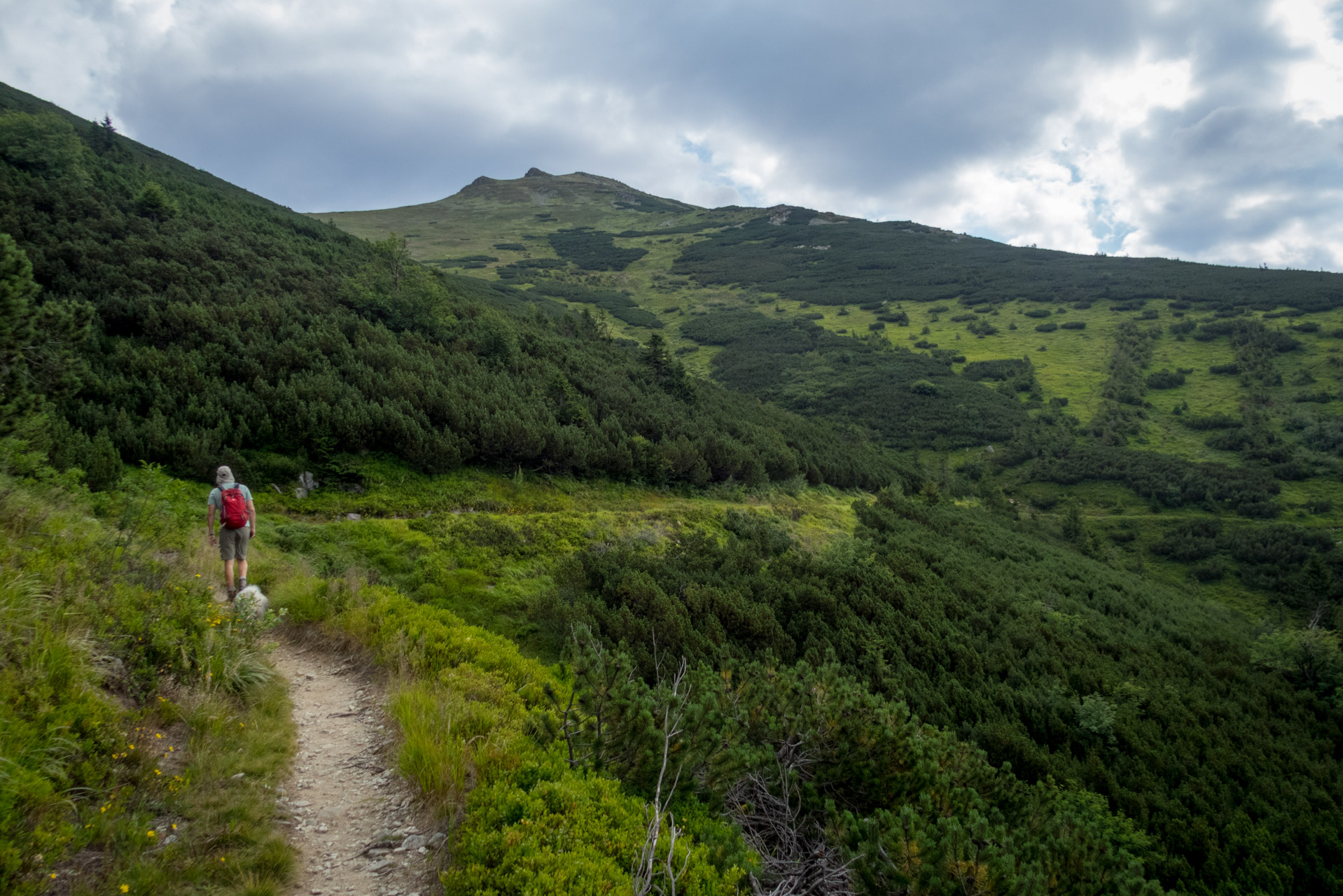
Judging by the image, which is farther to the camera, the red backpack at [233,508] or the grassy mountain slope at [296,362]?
the grassy mountain slope at [296,362]

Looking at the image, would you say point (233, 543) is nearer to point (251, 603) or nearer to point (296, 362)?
point (251, 603)

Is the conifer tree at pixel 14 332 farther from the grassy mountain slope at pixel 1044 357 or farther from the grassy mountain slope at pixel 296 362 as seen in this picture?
the grassy mountain slope at pixel 1044 357

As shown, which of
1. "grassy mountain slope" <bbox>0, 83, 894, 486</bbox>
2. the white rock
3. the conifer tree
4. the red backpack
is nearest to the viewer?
the white rock

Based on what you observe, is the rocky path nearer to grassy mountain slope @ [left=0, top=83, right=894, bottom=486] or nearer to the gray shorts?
the gray shorts

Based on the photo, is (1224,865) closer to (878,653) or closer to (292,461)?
(878,653)

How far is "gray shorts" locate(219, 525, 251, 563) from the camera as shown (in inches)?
247

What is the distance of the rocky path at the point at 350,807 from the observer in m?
3.21

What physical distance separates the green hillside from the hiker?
0.37 metres

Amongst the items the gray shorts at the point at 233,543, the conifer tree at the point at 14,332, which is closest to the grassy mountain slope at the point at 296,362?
the conifer tree at the point at 14,332

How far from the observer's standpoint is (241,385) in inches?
483

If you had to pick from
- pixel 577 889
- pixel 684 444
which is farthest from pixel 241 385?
pixel 577 889

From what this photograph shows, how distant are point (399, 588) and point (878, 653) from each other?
7973 mm

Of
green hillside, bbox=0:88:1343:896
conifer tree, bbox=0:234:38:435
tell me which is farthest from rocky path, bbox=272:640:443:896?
conifer tree, bbox=0:234:38:435

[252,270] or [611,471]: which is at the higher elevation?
[252,270]
